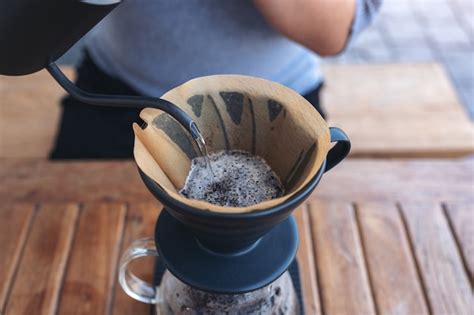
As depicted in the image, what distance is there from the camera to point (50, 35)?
15.2 inches

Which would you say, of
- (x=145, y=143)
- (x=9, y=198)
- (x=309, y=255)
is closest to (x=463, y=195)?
(x=309, y=255)

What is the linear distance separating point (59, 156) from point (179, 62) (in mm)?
258

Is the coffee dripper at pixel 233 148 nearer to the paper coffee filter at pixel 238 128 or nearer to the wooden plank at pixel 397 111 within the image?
the paper coffee filter at pixel 238 128

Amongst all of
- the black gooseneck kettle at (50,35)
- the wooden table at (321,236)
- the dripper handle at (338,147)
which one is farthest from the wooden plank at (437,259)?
the black gooseneck kettle at (50,35)

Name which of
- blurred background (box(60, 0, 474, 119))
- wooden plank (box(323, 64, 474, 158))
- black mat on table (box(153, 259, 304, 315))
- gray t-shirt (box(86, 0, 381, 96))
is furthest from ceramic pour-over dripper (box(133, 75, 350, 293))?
blurred background (box(60, 0, 474, 119))

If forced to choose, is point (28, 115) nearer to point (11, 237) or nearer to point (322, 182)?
point (11, 237)

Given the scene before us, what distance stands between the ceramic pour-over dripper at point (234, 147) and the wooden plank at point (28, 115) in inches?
21.4

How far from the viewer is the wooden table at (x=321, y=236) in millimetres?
572

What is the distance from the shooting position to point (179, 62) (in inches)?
31.7

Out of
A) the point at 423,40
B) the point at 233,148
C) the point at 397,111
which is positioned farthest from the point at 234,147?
the point at 423,40

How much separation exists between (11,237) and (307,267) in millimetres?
343

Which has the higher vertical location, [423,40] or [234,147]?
[234,147]

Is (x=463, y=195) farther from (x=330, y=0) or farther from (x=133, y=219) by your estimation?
(x=133, y=219)

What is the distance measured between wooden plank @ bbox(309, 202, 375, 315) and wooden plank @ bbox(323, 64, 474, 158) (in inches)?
13.1
